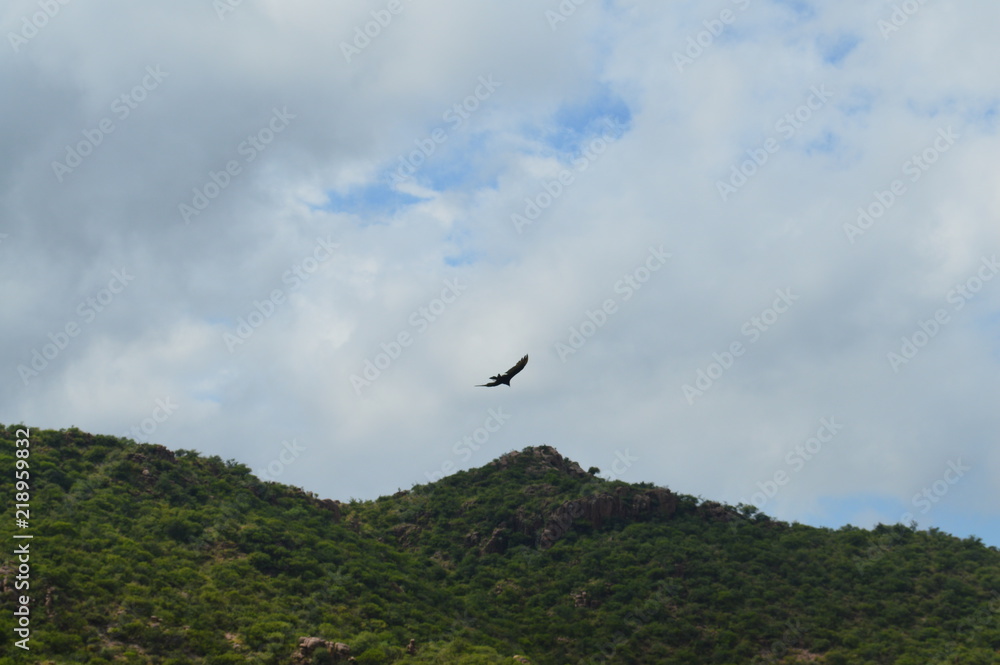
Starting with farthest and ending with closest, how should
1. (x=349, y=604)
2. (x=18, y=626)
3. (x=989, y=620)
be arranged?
1. (x=989, y=620)
2. (x=349, y=604)
3. (x=18, y=626)

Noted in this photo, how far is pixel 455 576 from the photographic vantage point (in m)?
79.6

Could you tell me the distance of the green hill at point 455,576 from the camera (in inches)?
2042

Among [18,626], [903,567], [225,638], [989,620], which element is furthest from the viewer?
[903,567]

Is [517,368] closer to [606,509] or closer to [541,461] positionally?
[606,509]

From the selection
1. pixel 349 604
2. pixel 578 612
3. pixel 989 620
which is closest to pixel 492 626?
pixel 578 612

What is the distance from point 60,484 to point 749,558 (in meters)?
61.2

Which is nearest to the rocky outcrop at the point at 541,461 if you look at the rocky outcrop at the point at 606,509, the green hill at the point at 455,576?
the green hill at the point at 455,576

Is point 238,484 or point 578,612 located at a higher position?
point 238,484

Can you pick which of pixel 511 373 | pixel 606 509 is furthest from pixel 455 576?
pixel 511 373

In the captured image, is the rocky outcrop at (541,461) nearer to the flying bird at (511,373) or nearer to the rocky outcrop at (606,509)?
the rocky outcrop at (606,509)

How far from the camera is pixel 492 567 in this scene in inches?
3174

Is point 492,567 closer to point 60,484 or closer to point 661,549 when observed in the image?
point 661,549

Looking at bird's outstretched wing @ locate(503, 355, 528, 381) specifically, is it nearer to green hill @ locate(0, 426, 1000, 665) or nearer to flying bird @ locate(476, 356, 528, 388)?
flying bird @ locate(476, 356, 528, 388)

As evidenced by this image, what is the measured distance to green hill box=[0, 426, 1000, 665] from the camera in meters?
51.9
